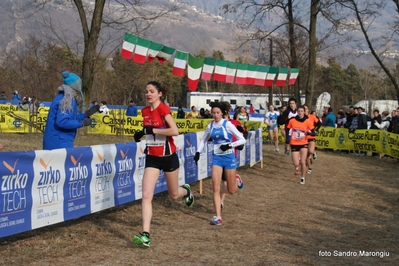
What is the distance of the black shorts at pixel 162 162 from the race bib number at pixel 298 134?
778cm

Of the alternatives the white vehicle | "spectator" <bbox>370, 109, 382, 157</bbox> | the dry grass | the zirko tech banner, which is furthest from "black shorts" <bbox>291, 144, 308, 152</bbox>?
the white vehicle

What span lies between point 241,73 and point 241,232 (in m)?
15.0

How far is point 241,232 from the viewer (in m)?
9.30

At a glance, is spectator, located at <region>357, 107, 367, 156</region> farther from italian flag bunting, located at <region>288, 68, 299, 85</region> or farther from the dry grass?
the dry grass

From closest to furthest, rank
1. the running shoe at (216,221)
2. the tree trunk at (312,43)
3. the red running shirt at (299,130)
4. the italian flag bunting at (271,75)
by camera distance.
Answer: the running shoe at (216,221) < the red running shirt at (299,130) < the italian flag bunting at (271,75) < the tree trunk at (312,43)

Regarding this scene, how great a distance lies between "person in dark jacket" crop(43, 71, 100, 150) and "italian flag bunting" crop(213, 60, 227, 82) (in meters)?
14.0

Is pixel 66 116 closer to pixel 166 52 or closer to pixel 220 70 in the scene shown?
pixel 166 52

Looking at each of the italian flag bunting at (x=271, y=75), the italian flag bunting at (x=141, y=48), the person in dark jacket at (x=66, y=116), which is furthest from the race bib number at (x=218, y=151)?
the italian flag bunting at (x=271, y=75)

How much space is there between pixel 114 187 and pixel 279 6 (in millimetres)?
19056

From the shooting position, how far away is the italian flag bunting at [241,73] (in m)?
23.7

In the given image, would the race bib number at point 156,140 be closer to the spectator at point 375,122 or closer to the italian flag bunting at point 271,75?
the italian flag bunting at point 271,75

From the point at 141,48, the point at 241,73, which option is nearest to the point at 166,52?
the point at 141,48

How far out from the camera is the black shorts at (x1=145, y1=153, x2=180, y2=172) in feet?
26.8

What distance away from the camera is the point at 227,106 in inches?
406
